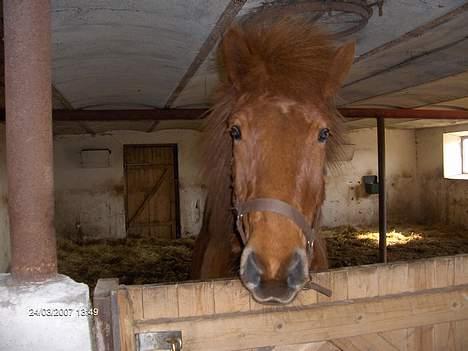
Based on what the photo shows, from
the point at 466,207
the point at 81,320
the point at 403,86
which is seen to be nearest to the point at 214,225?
the point at 81,320

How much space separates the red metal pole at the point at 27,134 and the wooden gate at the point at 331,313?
27 centimetres

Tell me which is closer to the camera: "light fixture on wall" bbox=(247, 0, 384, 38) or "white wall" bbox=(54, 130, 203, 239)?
"light fixture on wall" bbox=(247, 0, 384, 38)

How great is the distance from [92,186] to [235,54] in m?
7.27

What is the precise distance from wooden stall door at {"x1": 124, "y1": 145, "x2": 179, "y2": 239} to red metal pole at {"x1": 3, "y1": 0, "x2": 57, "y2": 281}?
→ 774 cm

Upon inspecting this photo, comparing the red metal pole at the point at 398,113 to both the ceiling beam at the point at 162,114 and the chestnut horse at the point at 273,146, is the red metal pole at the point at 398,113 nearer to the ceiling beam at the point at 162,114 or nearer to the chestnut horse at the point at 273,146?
the ceiling beam at the point at 162,114

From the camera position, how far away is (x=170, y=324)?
1.30m

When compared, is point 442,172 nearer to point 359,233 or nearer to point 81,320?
point 359,233

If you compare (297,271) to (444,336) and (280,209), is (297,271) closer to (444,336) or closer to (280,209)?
(280,209)

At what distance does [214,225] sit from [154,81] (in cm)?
192

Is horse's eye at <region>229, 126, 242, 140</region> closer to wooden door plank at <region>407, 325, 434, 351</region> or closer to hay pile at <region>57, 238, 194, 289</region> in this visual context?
wooden door plank at <region>407, 325, 434, 351</region>

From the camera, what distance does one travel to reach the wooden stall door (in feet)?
29.2

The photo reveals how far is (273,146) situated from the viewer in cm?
146

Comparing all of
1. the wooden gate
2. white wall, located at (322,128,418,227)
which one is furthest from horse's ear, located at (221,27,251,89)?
white wall, located at (322,128,418,227)

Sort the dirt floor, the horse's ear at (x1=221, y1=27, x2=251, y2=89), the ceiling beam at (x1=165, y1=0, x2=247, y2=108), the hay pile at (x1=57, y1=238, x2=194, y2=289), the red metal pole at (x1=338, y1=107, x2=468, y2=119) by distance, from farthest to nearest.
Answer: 1. the dirt floor
2. the hay pile at (x1=57, y1=238, x2=194, y2=289)
3. the red metal pole at (x1=338, y1=107, x2=468, y2=119)
4. the ceiling beam at (x1=165, y1=0, x2=247, y2=108)
5. the horse's ear at (x1=221, y1=27, x2=251, y2=89)
